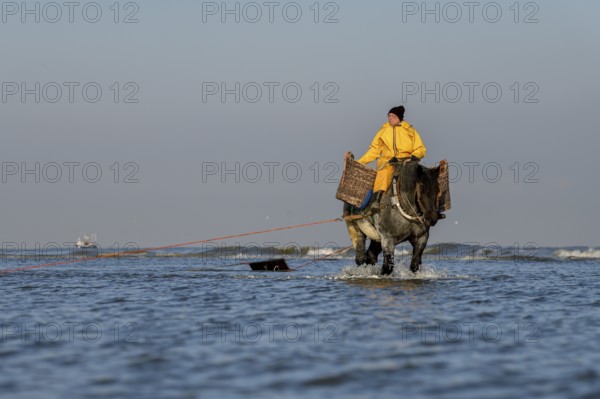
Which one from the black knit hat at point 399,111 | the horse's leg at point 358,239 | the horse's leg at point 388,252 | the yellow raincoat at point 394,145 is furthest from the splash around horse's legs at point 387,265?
the black knit hat at point 399,111

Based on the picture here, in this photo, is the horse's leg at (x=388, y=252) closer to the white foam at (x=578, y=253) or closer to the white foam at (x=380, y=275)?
the white foam at (x=380, y=275)

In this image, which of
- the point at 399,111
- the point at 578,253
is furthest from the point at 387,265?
the point at 578,253

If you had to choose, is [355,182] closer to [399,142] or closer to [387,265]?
[399,142]

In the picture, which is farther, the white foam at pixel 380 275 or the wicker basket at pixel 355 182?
the white foam at pixel 380 275

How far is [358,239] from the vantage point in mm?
18812

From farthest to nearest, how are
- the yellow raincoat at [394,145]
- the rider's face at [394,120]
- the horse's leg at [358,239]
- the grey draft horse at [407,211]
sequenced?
1. the horse's leg at [358,239]
2. the rider's face at [394,120]
3. the yellow raincoat at [394,145]
4. the grey draft horse at [407,211]

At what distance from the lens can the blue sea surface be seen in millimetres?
6941

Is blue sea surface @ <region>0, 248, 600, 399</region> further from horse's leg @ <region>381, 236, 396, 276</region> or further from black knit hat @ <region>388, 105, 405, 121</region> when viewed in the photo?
black knit hat @ <region>388, 105, 405, 121</region>

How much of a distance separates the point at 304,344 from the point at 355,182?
28.3 ft

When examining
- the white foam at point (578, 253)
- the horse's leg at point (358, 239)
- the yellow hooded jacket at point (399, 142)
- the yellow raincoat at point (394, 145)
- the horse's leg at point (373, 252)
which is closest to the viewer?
the yellow raincoat at point (394, 145)

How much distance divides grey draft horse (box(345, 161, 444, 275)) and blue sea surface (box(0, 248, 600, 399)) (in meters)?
1.58

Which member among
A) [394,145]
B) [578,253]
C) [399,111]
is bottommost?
[578,253]

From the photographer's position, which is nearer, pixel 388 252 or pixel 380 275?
pixel 388 252

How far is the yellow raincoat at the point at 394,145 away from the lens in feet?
56.3
